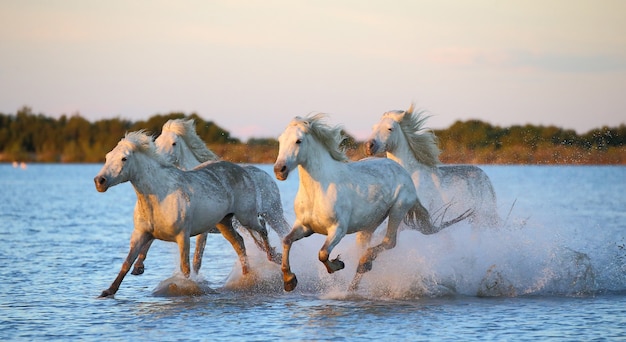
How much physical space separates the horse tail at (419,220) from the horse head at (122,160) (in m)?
3.09

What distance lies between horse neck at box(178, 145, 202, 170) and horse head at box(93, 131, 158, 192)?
2104 mm

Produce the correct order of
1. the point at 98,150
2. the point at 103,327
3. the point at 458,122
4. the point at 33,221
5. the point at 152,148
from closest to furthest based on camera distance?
the point at 103,327 → the point at 152,148 → the point at 33,221 → the point at 458,122 → the point at 98,150

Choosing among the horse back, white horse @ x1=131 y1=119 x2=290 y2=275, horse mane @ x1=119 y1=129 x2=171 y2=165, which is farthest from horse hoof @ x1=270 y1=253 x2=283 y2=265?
horse mane @ x1=119 y1=129 x2=171 y2=165

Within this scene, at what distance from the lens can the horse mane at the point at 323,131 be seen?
37.2ft

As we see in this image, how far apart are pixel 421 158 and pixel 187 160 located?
3.18m

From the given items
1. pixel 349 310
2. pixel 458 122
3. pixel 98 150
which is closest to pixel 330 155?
pixel 349 310

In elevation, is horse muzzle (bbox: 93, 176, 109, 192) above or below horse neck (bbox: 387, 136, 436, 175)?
below

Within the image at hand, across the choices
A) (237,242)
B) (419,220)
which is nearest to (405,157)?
(419,220)

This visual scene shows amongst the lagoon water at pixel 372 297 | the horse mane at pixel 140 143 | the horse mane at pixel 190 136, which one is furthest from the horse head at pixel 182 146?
the horse mane at pixel 140 143

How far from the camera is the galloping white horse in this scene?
43.4 feet

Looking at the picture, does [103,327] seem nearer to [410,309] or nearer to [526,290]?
[410,309]

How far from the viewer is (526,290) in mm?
12609

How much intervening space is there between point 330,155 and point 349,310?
1709 millimetres

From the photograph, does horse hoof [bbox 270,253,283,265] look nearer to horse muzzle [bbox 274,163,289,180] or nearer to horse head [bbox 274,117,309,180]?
horse head [bbox 274,117,309,180]
